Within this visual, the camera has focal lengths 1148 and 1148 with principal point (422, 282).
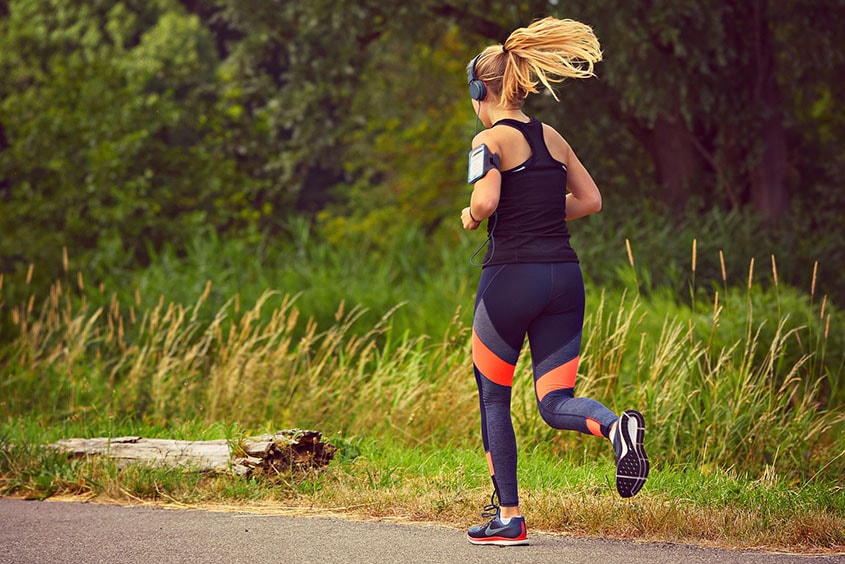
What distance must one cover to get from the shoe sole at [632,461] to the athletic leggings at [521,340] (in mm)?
270

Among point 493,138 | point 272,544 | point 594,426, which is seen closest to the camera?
point 594,426

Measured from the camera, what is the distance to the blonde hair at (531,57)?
4625 mm

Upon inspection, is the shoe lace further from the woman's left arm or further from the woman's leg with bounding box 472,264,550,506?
the woman's left arm

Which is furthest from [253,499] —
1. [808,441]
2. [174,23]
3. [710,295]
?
[174,23]

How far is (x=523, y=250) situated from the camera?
466 centimetres

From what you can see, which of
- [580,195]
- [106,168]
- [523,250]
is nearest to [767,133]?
[106,168]

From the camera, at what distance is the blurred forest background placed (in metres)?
13.4

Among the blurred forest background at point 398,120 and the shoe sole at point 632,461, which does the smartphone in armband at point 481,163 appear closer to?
the shoe sole at point 632,461

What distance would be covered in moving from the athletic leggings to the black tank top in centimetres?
6

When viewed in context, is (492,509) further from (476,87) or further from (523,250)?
(476,87)

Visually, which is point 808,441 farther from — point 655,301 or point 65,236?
point 65,236

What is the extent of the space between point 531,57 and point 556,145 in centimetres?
38

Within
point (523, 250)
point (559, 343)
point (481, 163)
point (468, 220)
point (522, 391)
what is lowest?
point (522, 391)

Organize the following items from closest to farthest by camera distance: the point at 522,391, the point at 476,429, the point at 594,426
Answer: the point at 594,426 < the point at 522,391 < the point at 476,429
